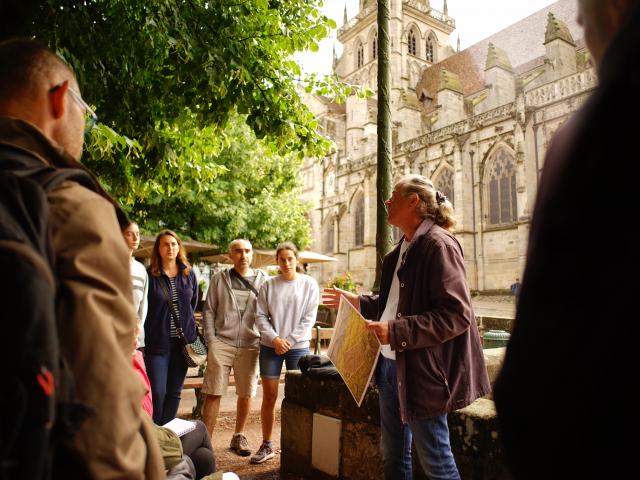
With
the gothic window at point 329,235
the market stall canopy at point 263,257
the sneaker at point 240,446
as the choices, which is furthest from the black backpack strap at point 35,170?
the gothic window at point 329,235

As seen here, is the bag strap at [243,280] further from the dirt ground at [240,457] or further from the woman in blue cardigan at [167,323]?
the dirt ground at [240,457]

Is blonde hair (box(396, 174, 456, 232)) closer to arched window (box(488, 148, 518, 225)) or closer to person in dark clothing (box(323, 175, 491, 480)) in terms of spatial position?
Result: person in dark clothing (box(323, 175, 491, 480))

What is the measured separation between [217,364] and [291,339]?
30.1 inches

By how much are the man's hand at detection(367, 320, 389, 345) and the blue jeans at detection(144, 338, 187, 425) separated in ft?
8.82

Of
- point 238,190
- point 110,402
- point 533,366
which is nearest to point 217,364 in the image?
point 110,402

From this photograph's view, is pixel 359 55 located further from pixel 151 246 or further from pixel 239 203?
pixel 151 246

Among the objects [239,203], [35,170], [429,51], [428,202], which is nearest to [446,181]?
[239,203]

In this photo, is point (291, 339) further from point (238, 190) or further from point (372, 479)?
point (238, 190)

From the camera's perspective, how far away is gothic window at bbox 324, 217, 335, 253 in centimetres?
3873

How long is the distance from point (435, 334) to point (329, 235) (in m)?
36.9

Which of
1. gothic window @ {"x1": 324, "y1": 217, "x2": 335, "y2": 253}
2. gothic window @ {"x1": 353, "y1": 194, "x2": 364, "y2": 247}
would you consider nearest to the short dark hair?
gothic window @ {"x1": 353, "y1": 194, "x2": 364, "y2": 247}

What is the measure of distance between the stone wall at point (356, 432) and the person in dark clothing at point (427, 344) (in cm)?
29

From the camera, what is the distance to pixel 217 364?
4645mm

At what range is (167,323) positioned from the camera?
4410 mm
